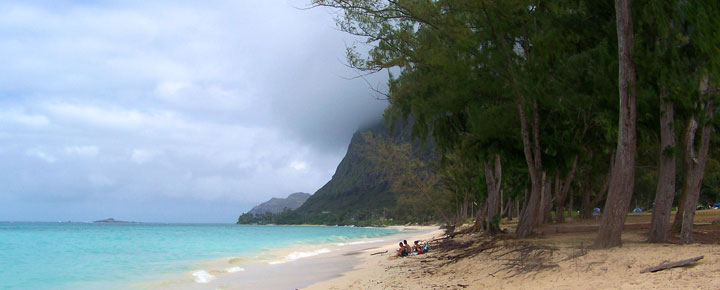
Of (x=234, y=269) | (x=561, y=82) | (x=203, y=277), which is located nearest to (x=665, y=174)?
(x=561, y=82)

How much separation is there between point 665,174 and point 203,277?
12710 mm

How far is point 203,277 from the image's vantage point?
48.7 feet

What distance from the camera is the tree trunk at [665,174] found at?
891 centimetres

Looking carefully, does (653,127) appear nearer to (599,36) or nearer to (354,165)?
(599,36)

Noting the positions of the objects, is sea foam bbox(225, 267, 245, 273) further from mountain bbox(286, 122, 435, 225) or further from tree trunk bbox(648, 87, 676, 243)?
mountain bbox(286, 122, 435, 225)

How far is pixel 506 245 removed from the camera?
1138 cm

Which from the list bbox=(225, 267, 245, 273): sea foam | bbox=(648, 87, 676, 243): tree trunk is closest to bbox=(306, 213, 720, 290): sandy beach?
bbox=(648, 87, 676, 243): tree trunk

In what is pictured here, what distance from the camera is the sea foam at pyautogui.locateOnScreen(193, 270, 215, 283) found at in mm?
14012

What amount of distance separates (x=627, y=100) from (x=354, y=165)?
155m

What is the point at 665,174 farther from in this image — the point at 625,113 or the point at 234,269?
the point at 234,269

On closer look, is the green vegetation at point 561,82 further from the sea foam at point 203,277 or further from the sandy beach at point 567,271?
the sea foam at point 203,277

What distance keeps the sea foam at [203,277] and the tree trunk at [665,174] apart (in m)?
11.4

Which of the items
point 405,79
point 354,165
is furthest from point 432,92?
point 354,165

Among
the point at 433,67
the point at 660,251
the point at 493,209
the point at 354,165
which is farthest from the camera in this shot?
the point at 354,165
